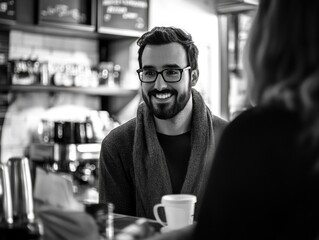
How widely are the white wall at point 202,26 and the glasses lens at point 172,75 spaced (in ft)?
7.87

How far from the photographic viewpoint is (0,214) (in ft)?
5.16

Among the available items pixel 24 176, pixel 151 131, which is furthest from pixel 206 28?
pixel 24 176

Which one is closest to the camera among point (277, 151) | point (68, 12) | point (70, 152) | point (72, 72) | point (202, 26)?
point (277, 151)

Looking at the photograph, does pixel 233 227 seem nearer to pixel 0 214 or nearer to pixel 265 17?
pixel 265 17

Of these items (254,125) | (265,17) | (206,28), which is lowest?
(254,125)

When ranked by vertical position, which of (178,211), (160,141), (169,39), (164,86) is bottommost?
(178,211)

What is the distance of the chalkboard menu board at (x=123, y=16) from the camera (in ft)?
14.2

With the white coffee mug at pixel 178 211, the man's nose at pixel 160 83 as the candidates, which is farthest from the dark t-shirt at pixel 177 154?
the white coffee mug at pixel 178 211

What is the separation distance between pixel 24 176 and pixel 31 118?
287cm

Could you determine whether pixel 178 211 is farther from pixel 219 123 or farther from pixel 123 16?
pixel 123 16

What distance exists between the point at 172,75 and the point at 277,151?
1529 millimetres

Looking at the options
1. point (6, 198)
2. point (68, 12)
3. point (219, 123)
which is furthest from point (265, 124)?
point (68, 12)

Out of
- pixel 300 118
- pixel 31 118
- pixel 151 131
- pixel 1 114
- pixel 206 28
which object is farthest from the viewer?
pixel 206 28

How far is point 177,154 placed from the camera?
8.00 ft
